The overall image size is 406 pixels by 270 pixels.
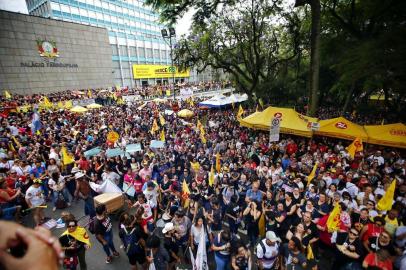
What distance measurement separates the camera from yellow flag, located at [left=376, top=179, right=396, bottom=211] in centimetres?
627

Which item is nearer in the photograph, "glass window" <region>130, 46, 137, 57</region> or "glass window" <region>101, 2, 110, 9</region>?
"glass window" <region>130, 46, 137, 57</region>

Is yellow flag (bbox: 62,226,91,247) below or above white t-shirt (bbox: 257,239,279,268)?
above

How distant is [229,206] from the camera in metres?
7.01

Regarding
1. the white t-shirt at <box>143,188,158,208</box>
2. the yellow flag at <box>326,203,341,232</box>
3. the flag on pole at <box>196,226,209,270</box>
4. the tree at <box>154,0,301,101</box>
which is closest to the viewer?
the flag on pole at <box>196,226,209,270</box>

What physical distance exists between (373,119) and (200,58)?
1613cm

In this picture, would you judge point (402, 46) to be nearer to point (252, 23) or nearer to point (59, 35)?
point (252, 23)

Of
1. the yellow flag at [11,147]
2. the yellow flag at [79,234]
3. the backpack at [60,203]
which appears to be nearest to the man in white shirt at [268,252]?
the yellow flag at [79,234]

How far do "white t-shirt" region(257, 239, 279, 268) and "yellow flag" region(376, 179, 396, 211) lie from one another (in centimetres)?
362

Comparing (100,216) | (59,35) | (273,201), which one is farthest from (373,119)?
(59,35)

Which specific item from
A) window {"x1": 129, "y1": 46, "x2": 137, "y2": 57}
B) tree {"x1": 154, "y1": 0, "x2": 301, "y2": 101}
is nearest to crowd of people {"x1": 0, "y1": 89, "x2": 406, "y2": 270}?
tree {"x1": 154, "y1": 0, "x2": 301, "y2": 101}

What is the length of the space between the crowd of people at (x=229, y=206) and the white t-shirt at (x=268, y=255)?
0.08 feet

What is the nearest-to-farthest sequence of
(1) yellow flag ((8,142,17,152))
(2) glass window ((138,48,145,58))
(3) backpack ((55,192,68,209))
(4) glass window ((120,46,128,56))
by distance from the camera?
1. (3) backpack ((55,192,68,209))
2. (1) yellow flag ((8,142,17,152))
3. (4) glass window ((120,46,128,56))
4. (2) glass window ((138,48,145,58))

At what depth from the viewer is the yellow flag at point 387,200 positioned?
6.27 m

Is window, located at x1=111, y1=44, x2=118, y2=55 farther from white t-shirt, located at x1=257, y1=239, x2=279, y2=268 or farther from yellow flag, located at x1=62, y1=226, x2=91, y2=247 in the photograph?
white t-shirt, located at x1=257, y1=239, x2=279, y2=268
